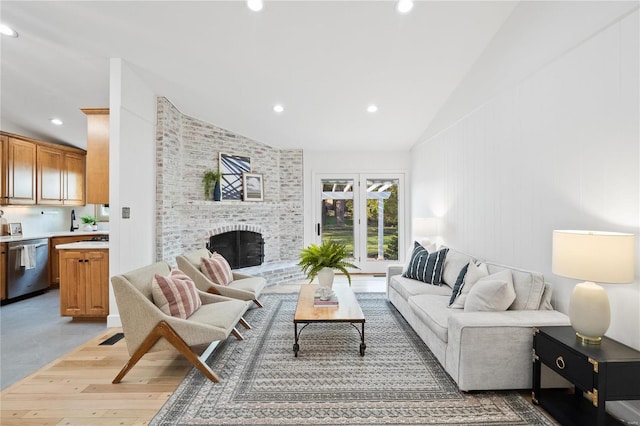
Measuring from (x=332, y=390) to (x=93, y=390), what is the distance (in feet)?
5.89

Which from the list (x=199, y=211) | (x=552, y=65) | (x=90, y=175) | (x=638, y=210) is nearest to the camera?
(x=638, y=210)

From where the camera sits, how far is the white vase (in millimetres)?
3721

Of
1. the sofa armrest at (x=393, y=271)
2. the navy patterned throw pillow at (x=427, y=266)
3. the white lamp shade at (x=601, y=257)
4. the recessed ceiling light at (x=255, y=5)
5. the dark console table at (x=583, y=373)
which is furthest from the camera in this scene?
the sofa armrest at (x=393, y=271)

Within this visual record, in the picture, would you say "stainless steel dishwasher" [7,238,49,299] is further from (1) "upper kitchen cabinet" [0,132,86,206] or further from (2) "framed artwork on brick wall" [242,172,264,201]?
(2) "framed artwork on brick wall" [242,172,264,201]

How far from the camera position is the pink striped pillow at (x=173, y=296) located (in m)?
2.77

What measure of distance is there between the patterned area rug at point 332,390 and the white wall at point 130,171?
170 centimetres

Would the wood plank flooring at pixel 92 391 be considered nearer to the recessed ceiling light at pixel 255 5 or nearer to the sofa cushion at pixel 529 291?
the sofa cushion at pixel 529 291

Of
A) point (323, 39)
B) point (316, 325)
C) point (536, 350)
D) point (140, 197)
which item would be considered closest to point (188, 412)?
point (316, 325)

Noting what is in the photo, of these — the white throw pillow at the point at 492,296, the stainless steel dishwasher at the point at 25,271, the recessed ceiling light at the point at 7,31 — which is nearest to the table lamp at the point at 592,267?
the white throw pillow at the point at 492,296

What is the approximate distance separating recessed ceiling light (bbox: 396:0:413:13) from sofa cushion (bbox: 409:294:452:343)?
113 inches

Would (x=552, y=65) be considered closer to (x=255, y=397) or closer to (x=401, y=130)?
(x=401, y=130)

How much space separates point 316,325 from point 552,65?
339 cm

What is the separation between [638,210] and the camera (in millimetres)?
2074

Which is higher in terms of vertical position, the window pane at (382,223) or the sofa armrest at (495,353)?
the window pane at (382,223)
